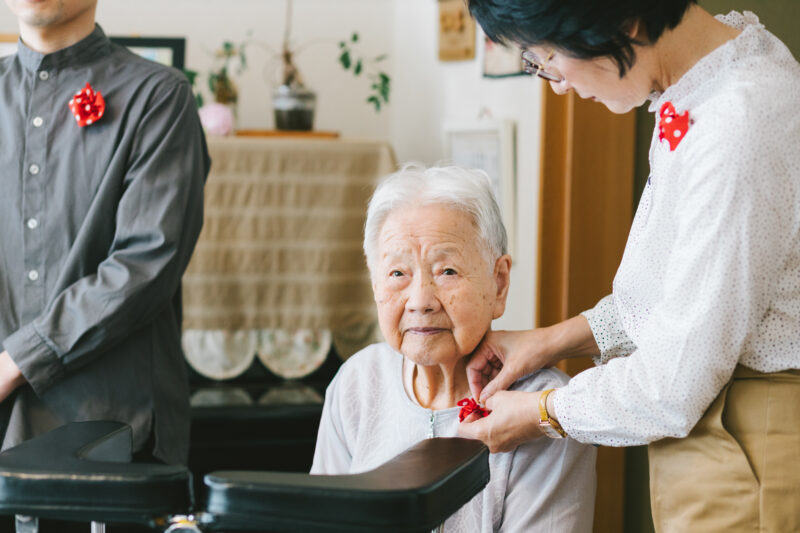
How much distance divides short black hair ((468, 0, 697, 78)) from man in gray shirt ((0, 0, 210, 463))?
3.07 feet

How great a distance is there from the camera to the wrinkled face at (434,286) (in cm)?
162

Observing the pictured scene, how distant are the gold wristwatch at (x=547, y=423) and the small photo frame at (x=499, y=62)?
5.81 ft

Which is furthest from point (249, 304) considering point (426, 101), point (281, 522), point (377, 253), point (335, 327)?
point (281, 522)

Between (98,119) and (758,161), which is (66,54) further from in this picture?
(758,161)

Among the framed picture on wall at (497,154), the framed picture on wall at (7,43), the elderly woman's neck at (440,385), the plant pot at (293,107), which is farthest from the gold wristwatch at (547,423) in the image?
the framed picture on wall at (7,43)

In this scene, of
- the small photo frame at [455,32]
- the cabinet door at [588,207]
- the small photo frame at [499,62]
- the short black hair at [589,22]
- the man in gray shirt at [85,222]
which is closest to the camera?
the short black hair at [589,22]

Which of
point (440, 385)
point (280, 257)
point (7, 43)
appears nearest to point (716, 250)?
point (440, 385)

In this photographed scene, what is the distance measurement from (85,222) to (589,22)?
3.76ft

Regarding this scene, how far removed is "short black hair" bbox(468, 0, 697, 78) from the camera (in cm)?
118

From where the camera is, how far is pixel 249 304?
138 inches

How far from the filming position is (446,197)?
5.36 ft

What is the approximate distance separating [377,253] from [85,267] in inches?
25.1

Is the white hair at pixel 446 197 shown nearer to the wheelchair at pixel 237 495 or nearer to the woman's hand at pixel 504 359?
the woman's hand at pixel 504 359

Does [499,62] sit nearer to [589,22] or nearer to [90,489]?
[589,22]
